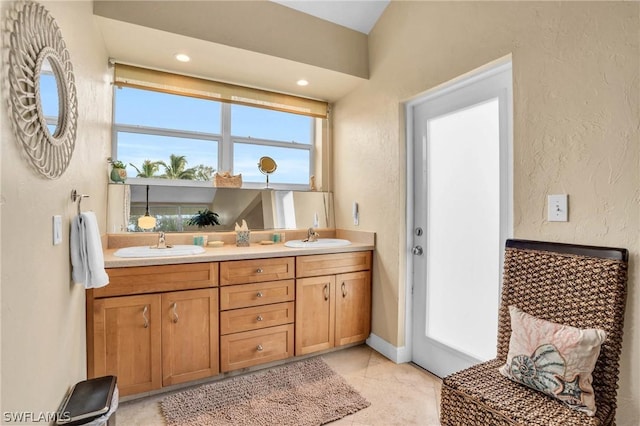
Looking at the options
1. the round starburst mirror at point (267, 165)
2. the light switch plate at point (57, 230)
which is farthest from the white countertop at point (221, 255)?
the round starburst mirror at point (267, 165)

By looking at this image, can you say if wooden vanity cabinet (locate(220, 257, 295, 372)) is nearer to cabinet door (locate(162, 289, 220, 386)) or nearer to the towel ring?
cabinet door (locate(162, 289, 220, 386))

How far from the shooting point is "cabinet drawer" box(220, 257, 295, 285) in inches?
86.4

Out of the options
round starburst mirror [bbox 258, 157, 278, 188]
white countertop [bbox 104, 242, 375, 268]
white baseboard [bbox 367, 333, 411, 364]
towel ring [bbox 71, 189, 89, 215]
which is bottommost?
white baseboard [bbox 367, 333, 411, 364]

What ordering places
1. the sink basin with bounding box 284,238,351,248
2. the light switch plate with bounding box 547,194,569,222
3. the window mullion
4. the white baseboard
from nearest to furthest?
the light switch plate with bounding box 547,194,569,222 → the white baseboard → the sink basin with bounding box 284,238,351,248 → the window mullion

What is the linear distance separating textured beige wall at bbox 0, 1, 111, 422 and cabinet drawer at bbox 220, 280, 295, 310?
806 millimetres

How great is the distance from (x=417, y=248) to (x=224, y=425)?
5.66 ft

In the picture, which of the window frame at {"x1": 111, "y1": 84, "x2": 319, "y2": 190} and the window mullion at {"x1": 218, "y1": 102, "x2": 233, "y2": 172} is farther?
the window mullion at {"x1": 218, "y1": 102, "x2": 233, "y2": 172}

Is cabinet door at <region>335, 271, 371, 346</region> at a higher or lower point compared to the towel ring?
lower

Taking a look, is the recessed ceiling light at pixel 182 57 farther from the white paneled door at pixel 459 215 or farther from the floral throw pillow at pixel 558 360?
the floral throw pillow at pixel 558 360

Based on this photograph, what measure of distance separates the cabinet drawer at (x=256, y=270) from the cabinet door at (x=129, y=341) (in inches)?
17.6

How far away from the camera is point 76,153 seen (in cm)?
158

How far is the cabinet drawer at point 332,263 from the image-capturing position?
2480 mm

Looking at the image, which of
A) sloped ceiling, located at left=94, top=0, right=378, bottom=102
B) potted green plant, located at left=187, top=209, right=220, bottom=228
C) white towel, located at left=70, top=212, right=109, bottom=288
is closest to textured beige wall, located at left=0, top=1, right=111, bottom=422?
white towel, located at left=70, top=212, right=109, bottom=288

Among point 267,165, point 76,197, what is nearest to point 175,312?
point 76,197
